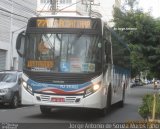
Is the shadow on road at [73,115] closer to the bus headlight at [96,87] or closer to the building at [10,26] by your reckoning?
the bus headlight at [96,87]

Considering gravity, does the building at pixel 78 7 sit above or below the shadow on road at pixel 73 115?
above

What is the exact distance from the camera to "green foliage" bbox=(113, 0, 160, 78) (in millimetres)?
37594

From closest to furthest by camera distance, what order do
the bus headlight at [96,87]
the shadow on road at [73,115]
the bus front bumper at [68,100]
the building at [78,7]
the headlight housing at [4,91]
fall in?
the bus front bumper at [68,100] → the bus headlight at [96,87] → the shadow on road at [73,115] → the headlight housing at [4,91] → the building at [78,7]

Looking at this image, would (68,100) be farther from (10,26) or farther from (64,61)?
(10,26)

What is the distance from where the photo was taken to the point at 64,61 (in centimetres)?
1558

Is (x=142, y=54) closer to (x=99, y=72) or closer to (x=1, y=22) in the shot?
(x=1, y=22)

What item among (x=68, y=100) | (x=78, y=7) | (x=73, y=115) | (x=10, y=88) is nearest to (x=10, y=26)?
(x=10, y=88)

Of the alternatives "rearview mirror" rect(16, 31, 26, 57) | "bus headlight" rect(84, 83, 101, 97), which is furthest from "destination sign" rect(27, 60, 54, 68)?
"bus headlight" rect(84, 83, 101, 97)

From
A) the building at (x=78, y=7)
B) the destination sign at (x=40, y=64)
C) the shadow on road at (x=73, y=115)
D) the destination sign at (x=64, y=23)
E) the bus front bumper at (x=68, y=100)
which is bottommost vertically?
the shadow on road at (x=73, y=115)

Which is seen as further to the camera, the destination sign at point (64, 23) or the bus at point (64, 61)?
the destination sign at point (64, 23)

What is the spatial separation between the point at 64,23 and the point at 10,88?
587 centimetres

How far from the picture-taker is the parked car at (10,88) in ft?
67.9

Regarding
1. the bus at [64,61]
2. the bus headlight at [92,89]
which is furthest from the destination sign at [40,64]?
the bus headlight at [92,89]

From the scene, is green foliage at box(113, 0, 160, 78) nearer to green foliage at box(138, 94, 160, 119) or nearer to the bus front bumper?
the bus front bumper
